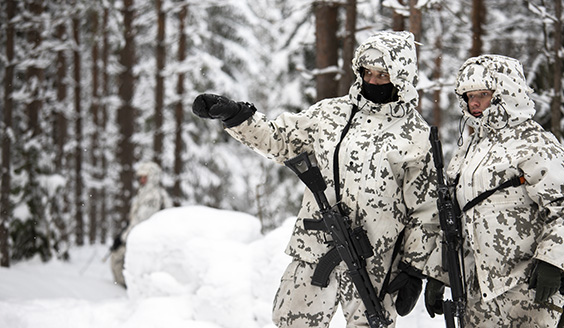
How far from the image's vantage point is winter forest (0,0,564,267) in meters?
7.66

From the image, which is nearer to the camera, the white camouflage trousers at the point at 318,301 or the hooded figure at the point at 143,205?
the white camouflage trousers at the point at 318,301

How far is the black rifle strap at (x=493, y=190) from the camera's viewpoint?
9.43ft

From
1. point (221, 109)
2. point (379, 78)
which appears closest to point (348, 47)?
point (379, 78)

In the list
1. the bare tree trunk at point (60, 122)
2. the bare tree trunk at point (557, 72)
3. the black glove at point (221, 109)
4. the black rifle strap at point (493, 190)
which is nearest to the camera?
the black rifle strap at point (493, 190)

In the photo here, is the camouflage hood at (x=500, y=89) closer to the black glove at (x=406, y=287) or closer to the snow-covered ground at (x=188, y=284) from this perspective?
the black glove at (x=406, y=287)

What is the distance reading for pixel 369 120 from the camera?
10.6ft

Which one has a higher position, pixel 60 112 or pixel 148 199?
pixel 60 112

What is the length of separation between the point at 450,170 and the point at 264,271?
252 centimetres

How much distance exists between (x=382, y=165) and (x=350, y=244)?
0.50m

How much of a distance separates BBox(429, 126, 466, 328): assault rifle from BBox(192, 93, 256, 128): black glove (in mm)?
1129

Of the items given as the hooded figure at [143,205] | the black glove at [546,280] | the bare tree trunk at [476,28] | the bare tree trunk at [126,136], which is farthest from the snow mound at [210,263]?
the bare tree trunk at [126,136]

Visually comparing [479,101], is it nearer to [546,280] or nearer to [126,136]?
[546,280]

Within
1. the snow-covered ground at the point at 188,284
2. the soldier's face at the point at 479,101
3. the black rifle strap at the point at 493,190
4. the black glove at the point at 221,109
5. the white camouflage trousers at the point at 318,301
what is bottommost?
the snow-covered ground at the point at 188,284

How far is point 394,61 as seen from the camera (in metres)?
3.12
